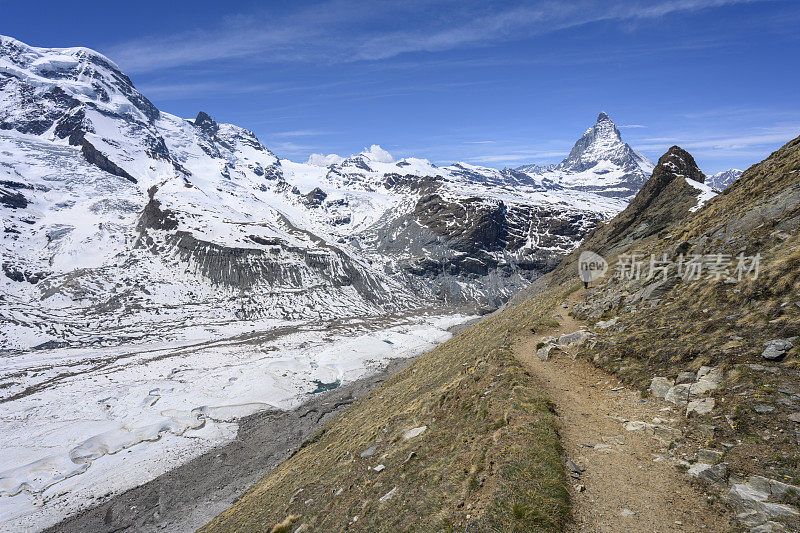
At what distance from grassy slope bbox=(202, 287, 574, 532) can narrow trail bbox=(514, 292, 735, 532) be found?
0.78 m

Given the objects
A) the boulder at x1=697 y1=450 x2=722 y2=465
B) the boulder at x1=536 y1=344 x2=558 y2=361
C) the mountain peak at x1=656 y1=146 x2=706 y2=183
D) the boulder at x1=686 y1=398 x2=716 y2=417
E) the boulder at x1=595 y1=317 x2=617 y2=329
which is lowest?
the boulder at x1=697 y1=450 x2=722 y2=465

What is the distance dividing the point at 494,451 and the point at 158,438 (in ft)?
217

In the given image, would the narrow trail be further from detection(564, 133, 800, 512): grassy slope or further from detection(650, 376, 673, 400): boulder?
detection(564, 133, 800, 512): grassy slope

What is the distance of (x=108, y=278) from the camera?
16138 centimetres

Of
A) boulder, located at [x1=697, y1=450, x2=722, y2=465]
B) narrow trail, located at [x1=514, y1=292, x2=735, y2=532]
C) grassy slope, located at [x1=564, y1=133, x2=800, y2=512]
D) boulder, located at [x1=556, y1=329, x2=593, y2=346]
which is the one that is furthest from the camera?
boulder, located at [x1=556, y1=329, x2=593, y2=346]

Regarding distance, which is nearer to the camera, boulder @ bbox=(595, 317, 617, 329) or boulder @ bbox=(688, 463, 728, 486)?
boulder @ bbox=(688, 463, 728, 486)

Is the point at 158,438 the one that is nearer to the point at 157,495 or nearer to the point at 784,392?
the point at 157,495

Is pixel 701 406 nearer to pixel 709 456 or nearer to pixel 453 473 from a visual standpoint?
pixel 709 456

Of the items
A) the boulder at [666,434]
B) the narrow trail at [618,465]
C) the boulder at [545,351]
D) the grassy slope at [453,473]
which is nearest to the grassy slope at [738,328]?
the boulder at [666,434]

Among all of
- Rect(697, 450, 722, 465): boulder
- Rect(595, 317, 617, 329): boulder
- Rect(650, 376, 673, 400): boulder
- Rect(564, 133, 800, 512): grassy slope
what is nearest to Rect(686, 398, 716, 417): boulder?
Rect(564, 133, 800, 512): grassy slope

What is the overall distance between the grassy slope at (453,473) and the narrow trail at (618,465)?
778mm

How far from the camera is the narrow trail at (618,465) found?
30.5ft

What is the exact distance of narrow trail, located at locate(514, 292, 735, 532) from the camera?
9.30m

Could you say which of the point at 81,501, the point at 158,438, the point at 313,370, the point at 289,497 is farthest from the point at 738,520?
the point at 313,370
